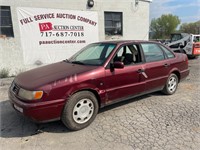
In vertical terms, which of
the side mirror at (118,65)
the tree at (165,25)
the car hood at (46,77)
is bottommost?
the car hood at (46,77)

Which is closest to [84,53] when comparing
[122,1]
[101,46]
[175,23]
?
[101,46]

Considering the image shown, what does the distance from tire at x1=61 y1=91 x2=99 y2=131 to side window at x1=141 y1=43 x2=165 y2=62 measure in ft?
5.89

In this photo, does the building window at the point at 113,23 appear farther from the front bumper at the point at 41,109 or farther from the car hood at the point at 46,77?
the front bumper at the point at 41,109

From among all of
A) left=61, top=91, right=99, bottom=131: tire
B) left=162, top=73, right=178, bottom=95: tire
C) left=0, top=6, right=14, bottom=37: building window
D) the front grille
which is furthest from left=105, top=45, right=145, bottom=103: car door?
left=0, top=6, right=14, bottom=37: building window

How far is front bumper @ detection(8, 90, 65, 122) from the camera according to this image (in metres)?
2.91

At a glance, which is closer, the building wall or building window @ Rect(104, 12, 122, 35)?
the building wall

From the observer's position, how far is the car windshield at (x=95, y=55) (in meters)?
3.77

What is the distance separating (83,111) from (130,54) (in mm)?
1807

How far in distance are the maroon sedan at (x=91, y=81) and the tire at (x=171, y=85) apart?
3 centimetres

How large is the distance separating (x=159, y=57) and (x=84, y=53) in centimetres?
194

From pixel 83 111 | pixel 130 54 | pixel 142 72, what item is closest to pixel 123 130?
pixel 83 111

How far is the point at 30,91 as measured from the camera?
2.95 m

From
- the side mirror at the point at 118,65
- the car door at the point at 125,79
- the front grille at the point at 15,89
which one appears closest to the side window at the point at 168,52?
the car door at the point at 125,79

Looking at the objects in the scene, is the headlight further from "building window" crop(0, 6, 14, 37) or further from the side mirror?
"building window" crop(0, 6, 14, 37)
